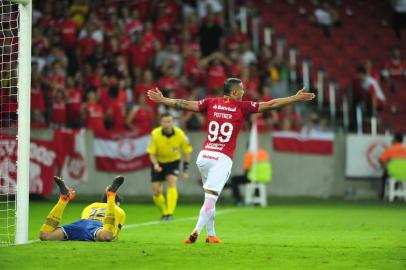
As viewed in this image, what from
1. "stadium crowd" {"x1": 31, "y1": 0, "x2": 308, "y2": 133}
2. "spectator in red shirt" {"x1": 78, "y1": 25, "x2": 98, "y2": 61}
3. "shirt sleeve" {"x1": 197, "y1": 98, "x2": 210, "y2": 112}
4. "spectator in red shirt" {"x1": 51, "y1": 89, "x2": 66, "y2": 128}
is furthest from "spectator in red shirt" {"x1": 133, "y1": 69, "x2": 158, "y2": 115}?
"shirt sleeve" {"x1": 197, "y1": 98, "x2": 210, "y2": 112}

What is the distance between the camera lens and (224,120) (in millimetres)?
12742

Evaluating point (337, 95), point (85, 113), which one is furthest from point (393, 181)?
point (85, 113)

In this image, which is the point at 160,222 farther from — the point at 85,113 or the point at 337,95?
the point at 337,95

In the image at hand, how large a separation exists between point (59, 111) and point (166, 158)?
7.53 metres

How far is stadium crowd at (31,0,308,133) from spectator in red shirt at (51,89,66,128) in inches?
1.1

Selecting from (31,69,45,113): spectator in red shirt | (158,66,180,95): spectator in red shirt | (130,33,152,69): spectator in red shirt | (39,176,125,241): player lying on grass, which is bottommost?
(39,176,125,241): player lying on grass

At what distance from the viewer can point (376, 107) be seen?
29047 millimetres

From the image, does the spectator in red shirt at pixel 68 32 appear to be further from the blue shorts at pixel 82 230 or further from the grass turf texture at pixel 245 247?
the blue shorts at pixel 82 230

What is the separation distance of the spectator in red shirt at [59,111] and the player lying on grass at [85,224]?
1318cm

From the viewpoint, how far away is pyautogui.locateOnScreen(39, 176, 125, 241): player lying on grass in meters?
12.2

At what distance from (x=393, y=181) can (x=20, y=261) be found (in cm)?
1774

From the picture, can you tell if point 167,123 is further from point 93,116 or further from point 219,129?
point 93,116

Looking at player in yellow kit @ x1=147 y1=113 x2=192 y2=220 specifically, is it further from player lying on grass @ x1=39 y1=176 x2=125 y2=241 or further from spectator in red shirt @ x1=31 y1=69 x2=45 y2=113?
spectator in red shirt @ x1=31 y1=69 x2=45 y2=113

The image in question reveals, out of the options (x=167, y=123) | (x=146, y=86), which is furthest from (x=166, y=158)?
(x=146, y=86)
